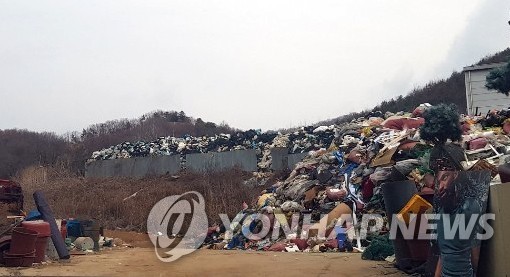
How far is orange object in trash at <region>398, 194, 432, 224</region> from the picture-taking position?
19.2ft

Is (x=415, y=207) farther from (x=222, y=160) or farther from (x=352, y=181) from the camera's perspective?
(x=222, y=160)

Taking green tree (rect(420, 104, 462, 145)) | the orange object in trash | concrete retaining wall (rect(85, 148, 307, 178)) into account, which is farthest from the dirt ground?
concrete retaining wall (rect(85, 148, 307, 178))

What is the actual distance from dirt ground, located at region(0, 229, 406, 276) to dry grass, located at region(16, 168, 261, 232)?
6.31 meters

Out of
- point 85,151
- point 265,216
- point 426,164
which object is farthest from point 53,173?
point 426,164

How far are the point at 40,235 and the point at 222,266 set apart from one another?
300 cm

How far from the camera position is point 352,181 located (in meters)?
11.9

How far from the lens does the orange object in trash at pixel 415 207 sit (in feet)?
19.2

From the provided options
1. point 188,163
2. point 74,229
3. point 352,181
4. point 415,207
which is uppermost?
point 188,163

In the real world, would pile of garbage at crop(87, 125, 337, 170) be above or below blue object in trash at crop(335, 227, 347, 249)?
above

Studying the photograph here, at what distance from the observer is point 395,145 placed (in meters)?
11.5

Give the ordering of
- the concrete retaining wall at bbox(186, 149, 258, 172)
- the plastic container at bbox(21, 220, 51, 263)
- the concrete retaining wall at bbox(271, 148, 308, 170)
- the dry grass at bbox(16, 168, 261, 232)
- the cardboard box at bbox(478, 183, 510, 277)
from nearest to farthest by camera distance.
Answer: the cardboard box at bbox(478, 183, 510, 277) < the plastic container at bbox(21, 220, 51, 263) < the dry grass at bbox(16, 168, 261, 232) < the concrete retaining wall at bbox(271, 148, 308, 170) < the concrete retaining wall at bbox(186, 149, 258, 172)

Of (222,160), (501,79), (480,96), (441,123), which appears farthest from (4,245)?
(480,96)

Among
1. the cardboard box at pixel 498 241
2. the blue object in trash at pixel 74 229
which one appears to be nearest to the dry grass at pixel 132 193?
the blue object in trash at pixel 74 229

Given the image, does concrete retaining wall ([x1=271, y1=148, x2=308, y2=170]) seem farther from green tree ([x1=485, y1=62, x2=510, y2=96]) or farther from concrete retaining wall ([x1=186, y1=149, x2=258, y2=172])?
green tree ([x1=485, y1=62, x2=510, y2=96])
